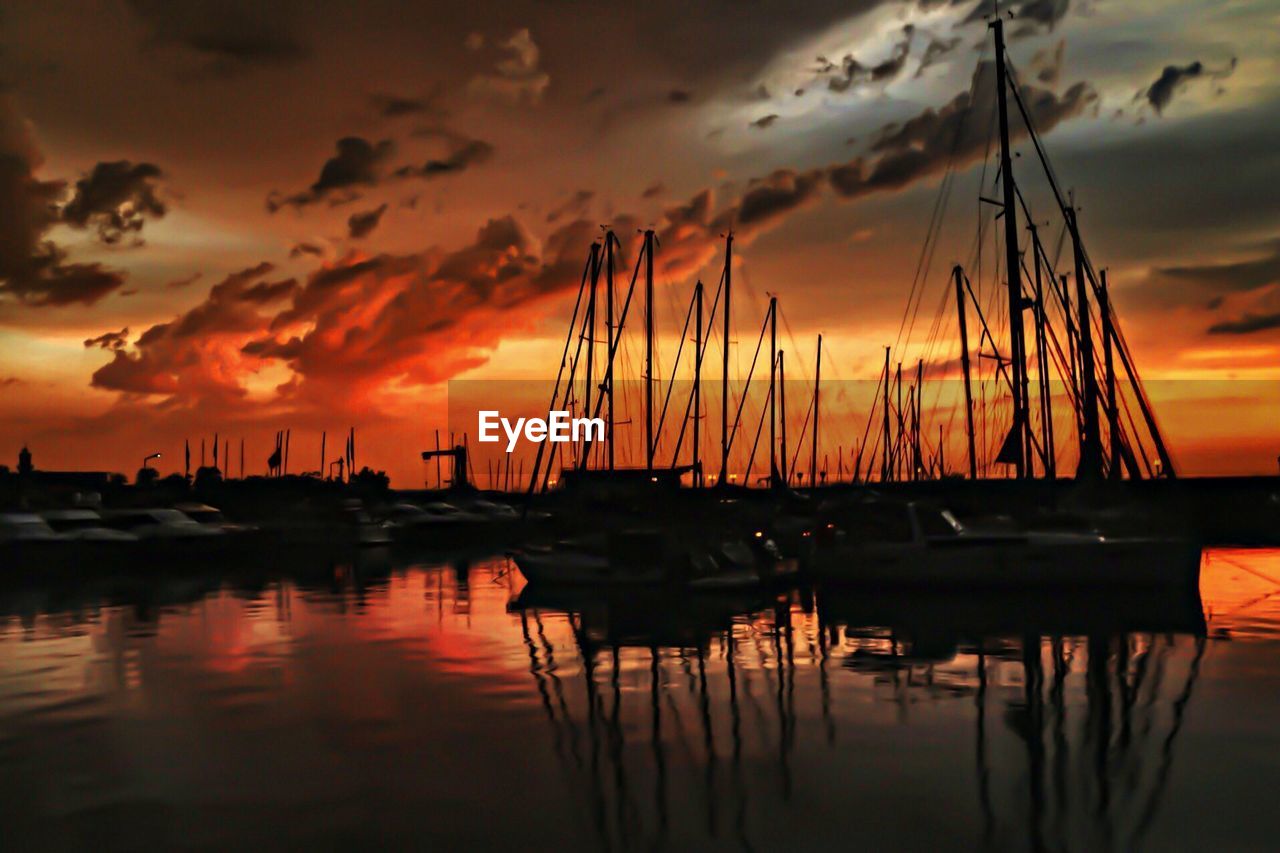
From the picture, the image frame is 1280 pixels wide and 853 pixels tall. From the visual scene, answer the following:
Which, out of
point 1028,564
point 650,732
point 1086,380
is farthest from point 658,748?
point 1086,380

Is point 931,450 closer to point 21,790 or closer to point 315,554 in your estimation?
point 315,554

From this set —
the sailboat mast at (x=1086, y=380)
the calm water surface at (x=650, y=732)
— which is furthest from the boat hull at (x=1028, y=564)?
the sailboat mast at (x=1086, y=380)

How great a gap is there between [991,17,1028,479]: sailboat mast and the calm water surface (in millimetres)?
13363

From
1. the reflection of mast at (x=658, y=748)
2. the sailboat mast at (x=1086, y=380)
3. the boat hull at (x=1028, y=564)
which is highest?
the sailboat mast at (x=1086, y=380)

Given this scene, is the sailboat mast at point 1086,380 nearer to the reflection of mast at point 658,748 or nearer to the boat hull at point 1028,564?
the boat hull at point 1028,564

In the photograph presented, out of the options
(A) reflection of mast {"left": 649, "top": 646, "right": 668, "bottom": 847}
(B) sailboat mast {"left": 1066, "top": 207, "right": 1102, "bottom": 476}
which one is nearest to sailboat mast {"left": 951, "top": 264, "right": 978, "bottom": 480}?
(B) sailboat mast {"left": 1066, "top": 207, "right": 1102, "bottom": 476}

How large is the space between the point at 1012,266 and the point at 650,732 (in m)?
30.6

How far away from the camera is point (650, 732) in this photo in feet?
49.7

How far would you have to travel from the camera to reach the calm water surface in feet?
35.8

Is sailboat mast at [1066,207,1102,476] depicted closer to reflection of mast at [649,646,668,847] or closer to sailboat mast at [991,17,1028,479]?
sailboat mast at [991,17,1028,479]

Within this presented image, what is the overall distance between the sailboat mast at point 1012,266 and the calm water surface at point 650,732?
526 inches

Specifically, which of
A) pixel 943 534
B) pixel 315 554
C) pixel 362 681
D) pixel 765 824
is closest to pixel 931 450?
pixel 315 554

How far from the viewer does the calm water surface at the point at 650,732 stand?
35.8 feet

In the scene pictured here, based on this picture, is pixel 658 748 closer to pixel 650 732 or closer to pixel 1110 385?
pixel 650 732
